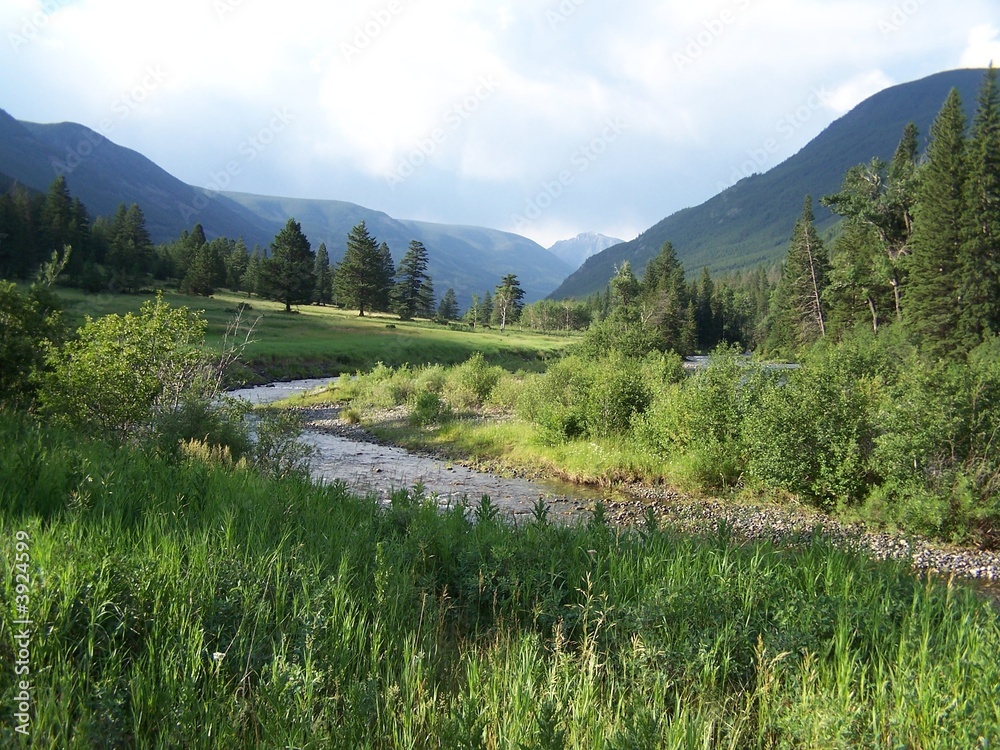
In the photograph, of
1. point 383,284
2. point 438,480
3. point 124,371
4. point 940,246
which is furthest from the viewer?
point 383,284

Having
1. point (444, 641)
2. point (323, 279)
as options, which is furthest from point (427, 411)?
point (323, 279)

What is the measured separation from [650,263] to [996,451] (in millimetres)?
83390

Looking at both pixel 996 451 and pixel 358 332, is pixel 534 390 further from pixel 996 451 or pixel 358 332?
pixel 358 332

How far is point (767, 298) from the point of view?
5625 inches

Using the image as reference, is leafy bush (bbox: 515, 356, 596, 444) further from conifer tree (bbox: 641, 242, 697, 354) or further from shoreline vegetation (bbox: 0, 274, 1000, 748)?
conifer tree (bbox: 641, 242, 697, 354)

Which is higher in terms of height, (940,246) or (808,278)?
(808,278)

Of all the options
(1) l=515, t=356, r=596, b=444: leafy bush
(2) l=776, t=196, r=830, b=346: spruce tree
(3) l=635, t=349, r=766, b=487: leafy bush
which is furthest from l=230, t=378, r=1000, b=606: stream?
(2) l=776, t=196, r=830, b=346: spruce tree

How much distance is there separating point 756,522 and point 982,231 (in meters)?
40.2

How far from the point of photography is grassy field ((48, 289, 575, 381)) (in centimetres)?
4328

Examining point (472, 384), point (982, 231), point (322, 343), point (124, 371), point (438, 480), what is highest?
point (982, 231)

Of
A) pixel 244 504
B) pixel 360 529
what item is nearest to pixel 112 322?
pixel 244 504

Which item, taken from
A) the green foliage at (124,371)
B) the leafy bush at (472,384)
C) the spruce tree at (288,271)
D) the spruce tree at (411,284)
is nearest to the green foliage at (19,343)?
the green foliage at (124,371)

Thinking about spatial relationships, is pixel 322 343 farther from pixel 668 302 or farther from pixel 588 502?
pixel 668 302

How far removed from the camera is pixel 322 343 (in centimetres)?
5078
